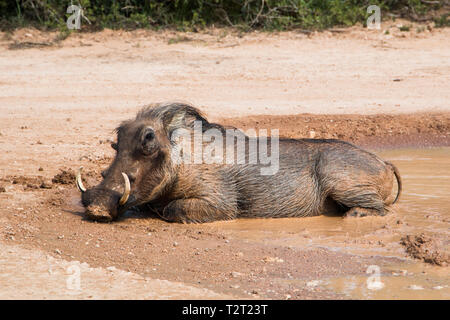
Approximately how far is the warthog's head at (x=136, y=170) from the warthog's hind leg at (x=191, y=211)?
0.54 ft

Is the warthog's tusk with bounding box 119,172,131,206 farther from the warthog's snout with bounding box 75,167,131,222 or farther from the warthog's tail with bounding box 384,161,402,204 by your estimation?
the warthog's tail with bounding box 384,161,402,204

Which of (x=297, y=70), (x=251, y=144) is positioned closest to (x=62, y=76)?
(x=297, y=70)

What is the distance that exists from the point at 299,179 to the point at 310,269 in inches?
58.3

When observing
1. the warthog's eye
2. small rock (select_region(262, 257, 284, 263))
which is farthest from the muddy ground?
the warthog's eye

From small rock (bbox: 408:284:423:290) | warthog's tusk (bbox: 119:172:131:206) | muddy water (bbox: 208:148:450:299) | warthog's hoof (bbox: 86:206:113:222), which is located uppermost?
warthog's tusk (bbox: 119:172:131:206)

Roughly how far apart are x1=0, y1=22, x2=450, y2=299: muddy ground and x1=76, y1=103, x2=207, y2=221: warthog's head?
0.20 m

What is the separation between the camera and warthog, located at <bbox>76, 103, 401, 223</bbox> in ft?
20.4

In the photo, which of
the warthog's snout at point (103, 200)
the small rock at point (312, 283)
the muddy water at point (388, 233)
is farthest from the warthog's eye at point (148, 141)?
the small rock at point (312, 283)

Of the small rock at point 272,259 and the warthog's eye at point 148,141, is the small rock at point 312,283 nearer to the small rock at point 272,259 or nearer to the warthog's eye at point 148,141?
the small rock at point 272,259

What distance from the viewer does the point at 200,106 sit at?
1016 cm

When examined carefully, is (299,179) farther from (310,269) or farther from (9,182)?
(9,182)

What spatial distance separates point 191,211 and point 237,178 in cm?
48

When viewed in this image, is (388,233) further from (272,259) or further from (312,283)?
(312,283)
